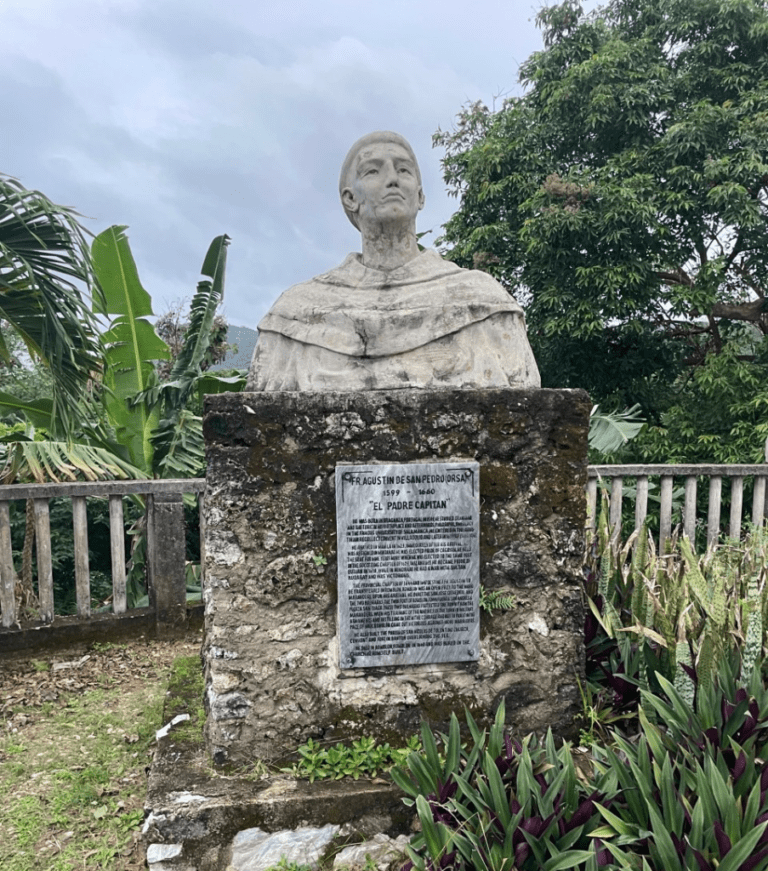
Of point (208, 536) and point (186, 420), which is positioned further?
point (186, 420)

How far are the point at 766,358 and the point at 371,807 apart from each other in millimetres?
8692

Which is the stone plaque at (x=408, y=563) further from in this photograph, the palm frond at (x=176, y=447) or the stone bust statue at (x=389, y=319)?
the palm frond at (x=176, y=447)

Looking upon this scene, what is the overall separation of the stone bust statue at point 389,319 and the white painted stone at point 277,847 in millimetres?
1627

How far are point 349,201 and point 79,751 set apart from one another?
10.1ft

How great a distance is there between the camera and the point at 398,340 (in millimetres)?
2734

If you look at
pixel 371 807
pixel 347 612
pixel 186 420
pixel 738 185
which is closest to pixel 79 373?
pixel 186 420

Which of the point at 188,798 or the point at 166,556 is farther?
the point at 166,556

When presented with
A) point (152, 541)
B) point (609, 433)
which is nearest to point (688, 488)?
point (609, 433)

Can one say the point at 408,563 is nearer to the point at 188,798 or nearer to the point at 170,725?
the point at 188,798

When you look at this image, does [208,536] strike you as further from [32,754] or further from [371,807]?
[32,754]

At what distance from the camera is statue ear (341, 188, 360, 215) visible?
9.69 feet

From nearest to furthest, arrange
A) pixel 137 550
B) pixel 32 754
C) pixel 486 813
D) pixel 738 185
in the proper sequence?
pixel 486 813 < pixel 32 754 < pixel 137 550 < pixel 738 185

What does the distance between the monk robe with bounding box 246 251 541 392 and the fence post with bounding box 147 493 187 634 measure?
99.0 inches

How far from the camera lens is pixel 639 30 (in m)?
9.59
